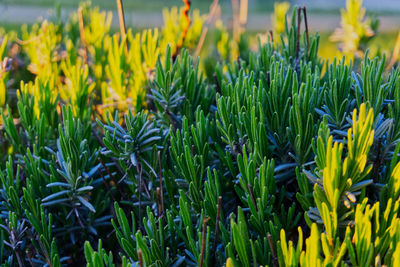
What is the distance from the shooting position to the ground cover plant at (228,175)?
103 cm

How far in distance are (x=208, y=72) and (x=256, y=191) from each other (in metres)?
1.73

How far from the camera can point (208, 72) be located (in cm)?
280

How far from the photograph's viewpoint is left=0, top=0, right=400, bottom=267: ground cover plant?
3.39 feet

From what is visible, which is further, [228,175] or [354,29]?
[354,29]

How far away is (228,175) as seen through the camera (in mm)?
1413

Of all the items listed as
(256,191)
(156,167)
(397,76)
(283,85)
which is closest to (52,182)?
(156,167)

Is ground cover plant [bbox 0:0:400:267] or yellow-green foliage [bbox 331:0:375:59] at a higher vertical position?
yellow-green foliage [bbox 331:0:375:59]

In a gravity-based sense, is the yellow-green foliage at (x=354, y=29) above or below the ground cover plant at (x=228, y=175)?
above

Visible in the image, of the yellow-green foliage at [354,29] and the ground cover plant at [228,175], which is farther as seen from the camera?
the yellow-green foliage at [354,29]

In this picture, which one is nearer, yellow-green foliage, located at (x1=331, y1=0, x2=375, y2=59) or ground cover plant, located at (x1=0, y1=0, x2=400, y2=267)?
ground cover plant, located at (x1=0, y1=0, x2=400, y2=267)

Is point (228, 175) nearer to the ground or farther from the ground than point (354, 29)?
nearer to the ground

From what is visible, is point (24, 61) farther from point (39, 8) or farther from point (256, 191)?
point (39, 8)

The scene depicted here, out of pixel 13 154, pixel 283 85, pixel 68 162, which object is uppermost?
pixel 283 85

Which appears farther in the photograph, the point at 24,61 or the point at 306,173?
the point at 24,61
